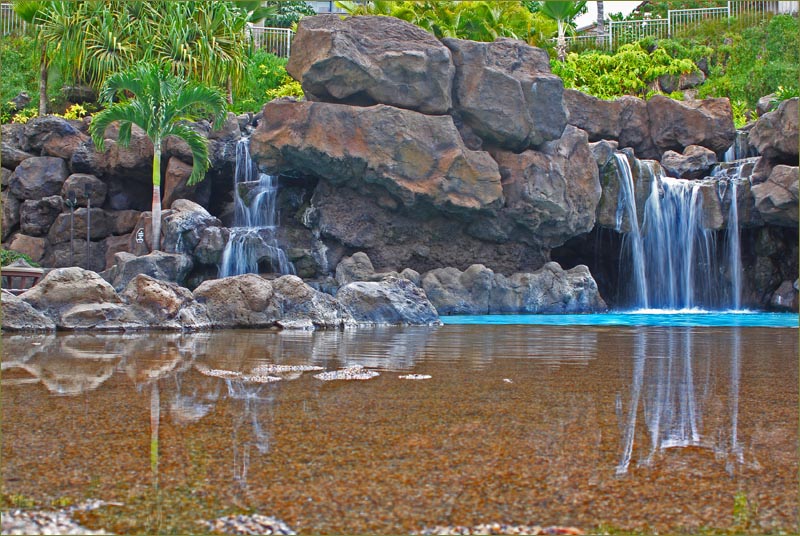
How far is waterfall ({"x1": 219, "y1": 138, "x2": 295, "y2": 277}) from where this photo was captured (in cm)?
1884

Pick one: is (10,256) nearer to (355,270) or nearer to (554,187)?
(355,270)

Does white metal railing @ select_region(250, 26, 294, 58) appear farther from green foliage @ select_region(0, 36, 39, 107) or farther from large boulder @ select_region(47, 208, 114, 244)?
large boulder @ select_region(47, 208, 114, 244)

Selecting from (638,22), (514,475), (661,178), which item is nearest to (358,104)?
(661,178)

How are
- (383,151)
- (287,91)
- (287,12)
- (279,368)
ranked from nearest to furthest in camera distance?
(279,368) → (383,151) → (287,91) → (287,12)

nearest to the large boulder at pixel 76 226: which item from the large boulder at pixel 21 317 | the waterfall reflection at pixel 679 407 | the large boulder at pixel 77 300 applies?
the large boulder at pixel 77 300

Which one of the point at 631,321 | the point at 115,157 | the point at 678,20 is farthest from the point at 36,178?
the point at 678,20

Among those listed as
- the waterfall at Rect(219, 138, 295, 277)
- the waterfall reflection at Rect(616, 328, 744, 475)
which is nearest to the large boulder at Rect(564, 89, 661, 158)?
the waterfall at Rect(219, 138, 295, 277)

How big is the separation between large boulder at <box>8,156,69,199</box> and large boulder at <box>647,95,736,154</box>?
1809 centimetres

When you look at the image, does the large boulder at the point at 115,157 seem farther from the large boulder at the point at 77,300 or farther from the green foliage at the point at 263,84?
the large boulder at the point at 77,300

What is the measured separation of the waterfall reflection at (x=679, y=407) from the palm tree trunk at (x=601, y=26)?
3291 cm

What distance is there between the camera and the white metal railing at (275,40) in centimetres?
→ 3647

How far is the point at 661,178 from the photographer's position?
21.9 m

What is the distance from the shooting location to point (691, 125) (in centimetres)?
2405

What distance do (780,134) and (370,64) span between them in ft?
34.2
